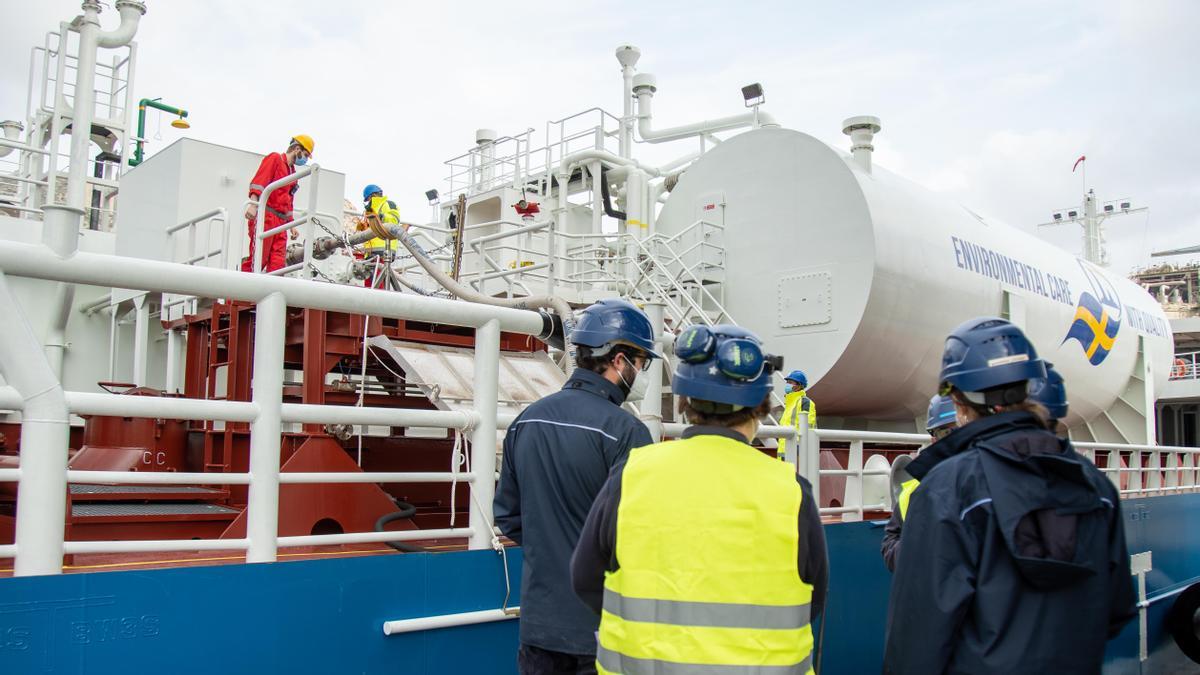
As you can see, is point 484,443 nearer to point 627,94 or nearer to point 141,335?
point 141,335

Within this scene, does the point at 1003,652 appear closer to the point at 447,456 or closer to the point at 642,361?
the point at 642,361

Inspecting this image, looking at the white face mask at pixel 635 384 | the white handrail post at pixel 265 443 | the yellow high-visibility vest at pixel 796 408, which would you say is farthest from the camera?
the yellow high-visibility vest at pixel 796 408

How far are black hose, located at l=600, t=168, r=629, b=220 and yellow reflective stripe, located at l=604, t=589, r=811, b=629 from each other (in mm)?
11603

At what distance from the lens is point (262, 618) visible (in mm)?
3123

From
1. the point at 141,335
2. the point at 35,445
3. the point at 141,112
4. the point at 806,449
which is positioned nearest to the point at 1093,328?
the point at 806,449

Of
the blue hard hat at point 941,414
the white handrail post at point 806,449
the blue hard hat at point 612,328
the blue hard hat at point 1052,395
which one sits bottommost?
the white handrail post at point 806,449

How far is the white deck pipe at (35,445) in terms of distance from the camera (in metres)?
2.66

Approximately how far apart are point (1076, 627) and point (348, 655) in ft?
7.96

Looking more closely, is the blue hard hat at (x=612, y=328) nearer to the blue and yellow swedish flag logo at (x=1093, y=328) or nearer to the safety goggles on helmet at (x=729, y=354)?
the safety goggles on helmet at (x=729, y=354)

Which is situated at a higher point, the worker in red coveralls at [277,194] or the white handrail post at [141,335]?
the worker in red coveralls at [277,194]

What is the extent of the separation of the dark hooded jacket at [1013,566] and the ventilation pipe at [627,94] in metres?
12.4

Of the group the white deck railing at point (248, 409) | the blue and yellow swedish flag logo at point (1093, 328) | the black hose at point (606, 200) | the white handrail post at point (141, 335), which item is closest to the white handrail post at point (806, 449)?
the white deck railing at point (248, 409)

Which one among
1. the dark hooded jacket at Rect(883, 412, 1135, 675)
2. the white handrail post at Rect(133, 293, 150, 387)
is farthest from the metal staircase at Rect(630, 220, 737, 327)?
the dark hooded jacket at Rect(883, 412, 1135, 675)

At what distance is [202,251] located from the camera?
31.9 ft
